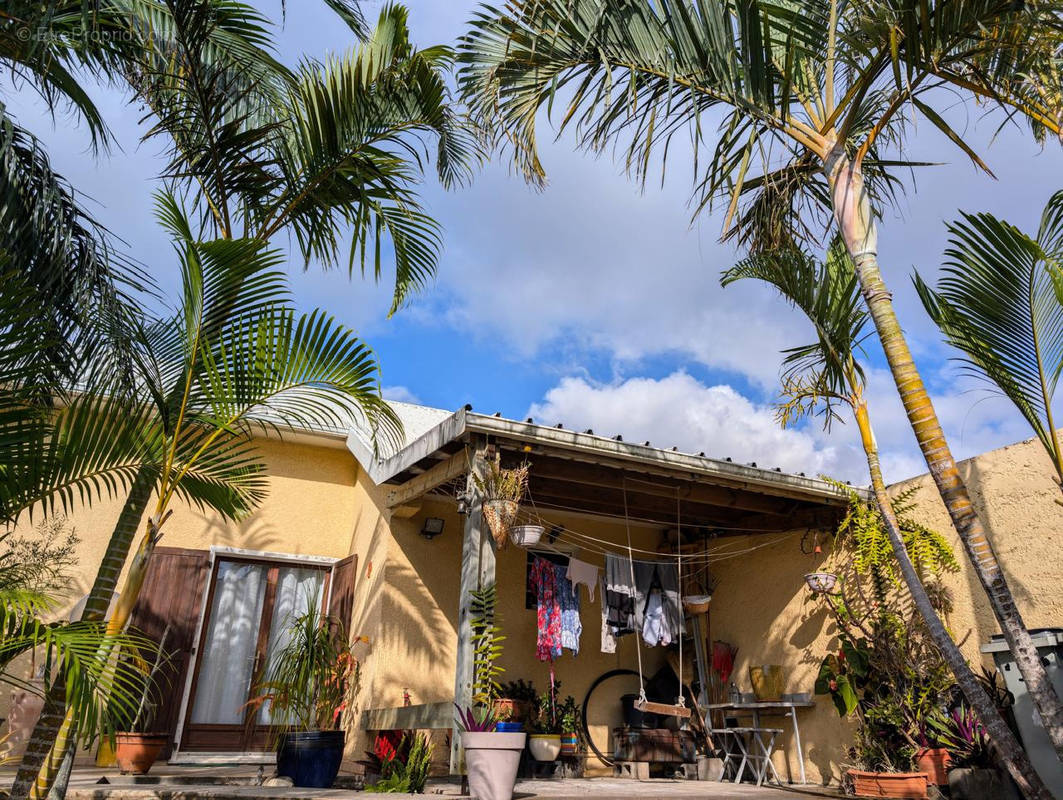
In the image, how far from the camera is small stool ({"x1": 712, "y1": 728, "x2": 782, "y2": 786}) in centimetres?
677

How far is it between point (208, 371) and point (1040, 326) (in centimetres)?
390

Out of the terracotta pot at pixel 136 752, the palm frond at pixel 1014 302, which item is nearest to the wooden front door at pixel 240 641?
the terracotta pot at pixel 136 752

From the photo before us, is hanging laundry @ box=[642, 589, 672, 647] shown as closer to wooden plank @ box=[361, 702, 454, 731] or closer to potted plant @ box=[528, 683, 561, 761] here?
potted plant @ box=[528, 683, 561, 761]

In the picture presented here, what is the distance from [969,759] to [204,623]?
6540 mm

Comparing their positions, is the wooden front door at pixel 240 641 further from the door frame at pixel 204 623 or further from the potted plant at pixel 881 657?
the potted plant at pixel 881 657

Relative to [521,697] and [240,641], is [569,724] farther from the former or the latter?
[240,641]

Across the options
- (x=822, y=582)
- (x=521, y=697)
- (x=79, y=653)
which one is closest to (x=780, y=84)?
(x=79, y=653)

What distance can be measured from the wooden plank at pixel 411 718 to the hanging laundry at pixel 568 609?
5.24ft

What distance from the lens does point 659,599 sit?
7.62 meters

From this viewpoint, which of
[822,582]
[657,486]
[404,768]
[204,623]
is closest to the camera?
[404,768]

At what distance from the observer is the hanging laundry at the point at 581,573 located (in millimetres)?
7207

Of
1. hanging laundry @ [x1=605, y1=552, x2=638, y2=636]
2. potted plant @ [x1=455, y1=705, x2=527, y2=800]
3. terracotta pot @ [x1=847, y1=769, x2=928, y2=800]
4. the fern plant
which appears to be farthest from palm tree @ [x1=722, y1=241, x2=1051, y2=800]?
potted plant @ [x1=455, y1=705, x2=527, y2=800]

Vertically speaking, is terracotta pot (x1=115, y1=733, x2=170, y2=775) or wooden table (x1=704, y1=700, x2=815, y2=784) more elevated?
wooden table (x1=704, y1=700, x2=815, y2=784)

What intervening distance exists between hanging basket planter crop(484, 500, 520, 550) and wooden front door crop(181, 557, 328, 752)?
3.00 m
